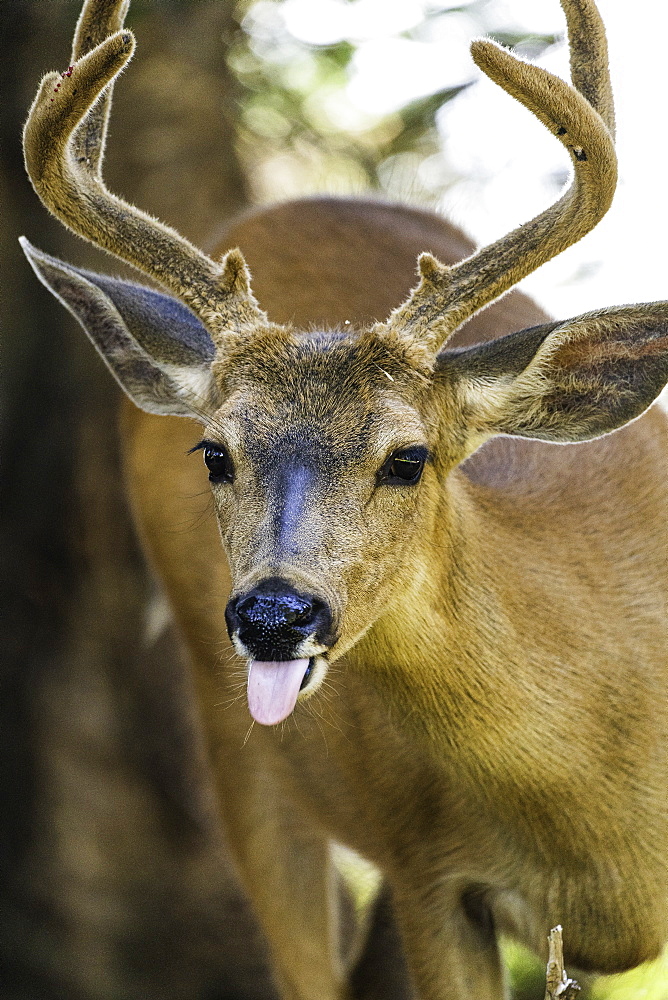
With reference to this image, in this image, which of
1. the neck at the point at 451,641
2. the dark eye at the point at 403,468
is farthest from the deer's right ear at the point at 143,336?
the neck at the point at 451,641

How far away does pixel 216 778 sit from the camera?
18.0ft

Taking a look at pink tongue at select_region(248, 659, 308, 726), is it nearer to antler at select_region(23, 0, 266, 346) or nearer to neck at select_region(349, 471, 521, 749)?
neck at select_region(349, 471, 521, 749)

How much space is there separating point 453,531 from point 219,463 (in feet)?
2.18

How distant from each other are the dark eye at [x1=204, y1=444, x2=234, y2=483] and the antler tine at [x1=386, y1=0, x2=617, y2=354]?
56cm

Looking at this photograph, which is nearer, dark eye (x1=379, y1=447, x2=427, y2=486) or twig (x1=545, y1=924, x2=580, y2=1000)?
twig (x1=545, y1=924, x2=580, y2=1000)

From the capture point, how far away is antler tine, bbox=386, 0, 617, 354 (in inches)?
127

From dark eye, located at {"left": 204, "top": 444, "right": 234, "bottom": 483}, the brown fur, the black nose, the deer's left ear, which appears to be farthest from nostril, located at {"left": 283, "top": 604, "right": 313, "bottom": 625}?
the deer's left ear

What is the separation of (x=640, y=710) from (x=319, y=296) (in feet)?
7.33

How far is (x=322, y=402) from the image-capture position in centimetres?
321

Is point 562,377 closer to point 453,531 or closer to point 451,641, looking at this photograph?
point 453,531

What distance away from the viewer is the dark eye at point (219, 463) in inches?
129

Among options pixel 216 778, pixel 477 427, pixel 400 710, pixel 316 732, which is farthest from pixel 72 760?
pixel 477 427

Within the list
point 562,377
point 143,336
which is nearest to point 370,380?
point 562,377

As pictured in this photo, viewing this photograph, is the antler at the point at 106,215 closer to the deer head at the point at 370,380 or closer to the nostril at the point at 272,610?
the deer head at the point at 370,380
